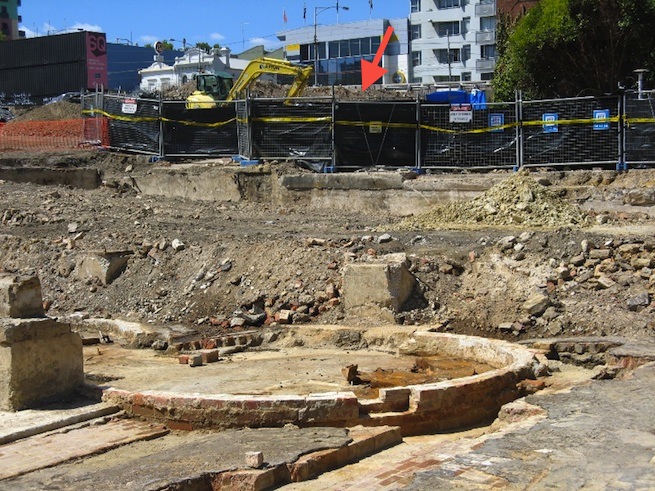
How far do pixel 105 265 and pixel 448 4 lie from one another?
184 ft

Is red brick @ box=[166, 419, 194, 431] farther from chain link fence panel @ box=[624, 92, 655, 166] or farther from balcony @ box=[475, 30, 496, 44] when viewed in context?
balcony @ box=[475, 30, 496, 44]

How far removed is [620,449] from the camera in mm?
7094

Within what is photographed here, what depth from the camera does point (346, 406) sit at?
820cm

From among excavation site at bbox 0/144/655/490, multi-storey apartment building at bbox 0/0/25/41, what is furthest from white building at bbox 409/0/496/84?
multi-storey apartment building at bbox 0/0/25/41

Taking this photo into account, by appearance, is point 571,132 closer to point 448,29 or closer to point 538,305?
point 538,305

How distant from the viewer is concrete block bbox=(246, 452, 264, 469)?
22.6 ft

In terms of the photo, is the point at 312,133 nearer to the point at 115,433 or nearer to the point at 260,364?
the point at 260,364

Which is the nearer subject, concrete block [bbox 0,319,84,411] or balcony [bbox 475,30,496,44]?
concrete block [bbox 0,319,84,411]

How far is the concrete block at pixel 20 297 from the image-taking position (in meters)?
8.65

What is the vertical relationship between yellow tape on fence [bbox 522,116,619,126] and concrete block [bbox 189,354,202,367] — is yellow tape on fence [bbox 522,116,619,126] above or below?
above

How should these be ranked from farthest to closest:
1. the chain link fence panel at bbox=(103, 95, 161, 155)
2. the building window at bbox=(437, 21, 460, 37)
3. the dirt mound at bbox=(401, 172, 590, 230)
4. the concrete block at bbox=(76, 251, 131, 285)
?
the building window at bbox=(437, 21, 460, 37) < the chain link fence panel at bbox=(103, 95, 161, 155) < the dirt mound at bbox=(401, 172, 590, 230) < the concrete block at bbox=(76, 251, 131, 285)

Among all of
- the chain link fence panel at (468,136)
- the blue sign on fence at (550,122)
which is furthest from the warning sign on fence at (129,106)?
the blue sign on fence at (550,122)

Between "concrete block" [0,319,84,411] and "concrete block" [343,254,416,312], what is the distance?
473 centimetres

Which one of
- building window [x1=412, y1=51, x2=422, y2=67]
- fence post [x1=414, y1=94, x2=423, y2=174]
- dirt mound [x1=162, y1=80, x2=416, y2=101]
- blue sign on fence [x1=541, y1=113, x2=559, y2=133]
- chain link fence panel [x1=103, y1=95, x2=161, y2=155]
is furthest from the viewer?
building window [x1=412, y1=51, x2=422, y2=67]
